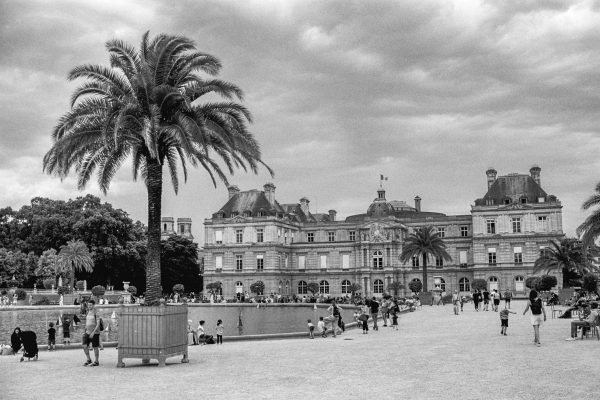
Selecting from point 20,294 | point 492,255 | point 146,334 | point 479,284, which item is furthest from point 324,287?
point 146,334

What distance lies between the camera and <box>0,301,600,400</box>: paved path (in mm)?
13078

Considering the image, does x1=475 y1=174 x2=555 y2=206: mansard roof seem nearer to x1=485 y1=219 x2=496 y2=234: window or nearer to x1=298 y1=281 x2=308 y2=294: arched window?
x1=485 y1=219 x2=496 y2=234: window

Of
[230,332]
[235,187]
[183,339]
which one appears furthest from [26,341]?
[235,187]

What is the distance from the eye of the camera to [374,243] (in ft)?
282

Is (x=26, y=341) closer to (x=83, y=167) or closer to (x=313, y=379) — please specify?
(x=83, y=167)

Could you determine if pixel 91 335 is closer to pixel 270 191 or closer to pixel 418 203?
pixel 270 191

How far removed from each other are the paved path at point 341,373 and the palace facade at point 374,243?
5858cm

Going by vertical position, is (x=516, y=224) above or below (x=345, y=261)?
above

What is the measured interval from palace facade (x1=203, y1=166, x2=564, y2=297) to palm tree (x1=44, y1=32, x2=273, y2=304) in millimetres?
59990

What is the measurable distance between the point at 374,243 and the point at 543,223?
2004cm

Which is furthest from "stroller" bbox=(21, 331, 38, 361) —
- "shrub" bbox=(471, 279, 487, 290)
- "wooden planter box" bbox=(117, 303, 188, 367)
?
"shrub" bbox=(471, 279, 487, 290)

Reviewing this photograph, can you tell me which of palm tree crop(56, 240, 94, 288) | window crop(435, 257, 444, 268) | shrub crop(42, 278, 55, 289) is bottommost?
shrub crop(42, 278, 55, 289)

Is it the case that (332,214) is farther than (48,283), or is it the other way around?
(332,214)

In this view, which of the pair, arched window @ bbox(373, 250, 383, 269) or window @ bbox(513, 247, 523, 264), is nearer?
window @ bbox(513, 247, 523, 264)
